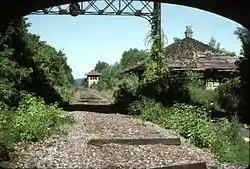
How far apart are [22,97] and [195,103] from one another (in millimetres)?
7917

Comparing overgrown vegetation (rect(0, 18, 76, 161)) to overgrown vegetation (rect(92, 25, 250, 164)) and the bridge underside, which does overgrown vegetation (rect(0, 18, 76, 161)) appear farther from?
overgrown vegetation (rect(92, 25, 250, 164))

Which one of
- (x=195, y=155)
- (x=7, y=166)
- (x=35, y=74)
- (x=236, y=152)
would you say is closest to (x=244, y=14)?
(x=236, y=152)

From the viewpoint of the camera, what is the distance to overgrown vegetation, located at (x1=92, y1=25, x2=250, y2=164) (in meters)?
12.7

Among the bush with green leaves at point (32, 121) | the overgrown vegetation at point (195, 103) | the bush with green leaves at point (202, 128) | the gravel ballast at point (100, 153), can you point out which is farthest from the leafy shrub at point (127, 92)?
the gravel ballast at point (100, 153)

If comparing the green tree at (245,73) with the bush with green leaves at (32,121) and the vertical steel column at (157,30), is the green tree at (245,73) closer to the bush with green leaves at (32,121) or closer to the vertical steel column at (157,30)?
the bush with green leaves at (32,121)

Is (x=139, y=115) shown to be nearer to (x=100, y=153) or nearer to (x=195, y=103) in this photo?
(x=195, y=103)

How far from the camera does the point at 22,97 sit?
61.4 ft

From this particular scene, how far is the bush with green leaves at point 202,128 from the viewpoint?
11164 mm

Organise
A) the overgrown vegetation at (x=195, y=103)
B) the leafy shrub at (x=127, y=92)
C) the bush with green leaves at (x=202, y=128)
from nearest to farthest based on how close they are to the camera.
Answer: the bush with green leaves at (x=202, y=128) → the overgrown vegetation at (x=195, y=103) → the leafy shrub at (x=127, y=92)

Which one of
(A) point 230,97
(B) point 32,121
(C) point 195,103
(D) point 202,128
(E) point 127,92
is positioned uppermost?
(E) point 127,92

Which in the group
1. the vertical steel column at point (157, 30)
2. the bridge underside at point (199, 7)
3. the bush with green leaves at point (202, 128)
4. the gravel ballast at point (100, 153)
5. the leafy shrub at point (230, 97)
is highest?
the vertical steel column at point (157, 30)

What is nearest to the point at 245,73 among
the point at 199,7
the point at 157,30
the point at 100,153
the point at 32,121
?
the point at 199,7

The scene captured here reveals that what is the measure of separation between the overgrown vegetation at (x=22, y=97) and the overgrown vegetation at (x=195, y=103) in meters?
4.28

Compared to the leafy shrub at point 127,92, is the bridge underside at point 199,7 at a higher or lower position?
higher
